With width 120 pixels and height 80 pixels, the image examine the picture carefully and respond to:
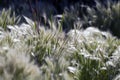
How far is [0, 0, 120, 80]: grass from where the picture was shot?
312 centimetres

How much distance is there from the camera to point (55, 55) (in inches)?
153

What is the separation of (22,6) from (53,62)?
3104mm

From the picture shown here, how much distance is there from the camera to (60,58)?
12.2 ft

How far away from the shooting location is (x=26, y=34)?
417cm

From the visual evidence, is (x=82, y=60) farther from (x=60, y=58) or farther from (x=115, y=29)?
(x=115, y=29)

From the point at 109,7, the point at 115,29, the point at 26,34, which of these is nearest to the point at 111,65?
the point at 26,34

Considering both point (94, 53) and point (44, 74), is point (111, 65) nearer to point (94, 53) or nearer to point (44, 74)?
point (94, 53)

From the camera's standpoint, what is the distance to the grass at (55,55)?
3115mm

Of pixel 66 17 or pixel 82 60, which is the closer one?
pixel 82 60

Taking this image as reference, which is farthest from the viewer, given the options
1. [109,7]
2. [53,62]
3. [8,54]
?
[109,7]

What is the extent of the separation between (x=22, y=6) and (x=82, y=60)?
9.76 feet

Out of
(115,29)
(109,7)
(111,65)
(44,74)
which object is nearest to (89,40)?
(111,65)

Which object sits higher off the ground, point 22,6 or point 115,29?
point 22,6

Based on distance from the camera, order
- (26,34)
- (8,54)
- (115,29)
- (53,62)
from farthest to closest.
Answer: (115,29)
(26,34)
(53,62)
(8,54)
